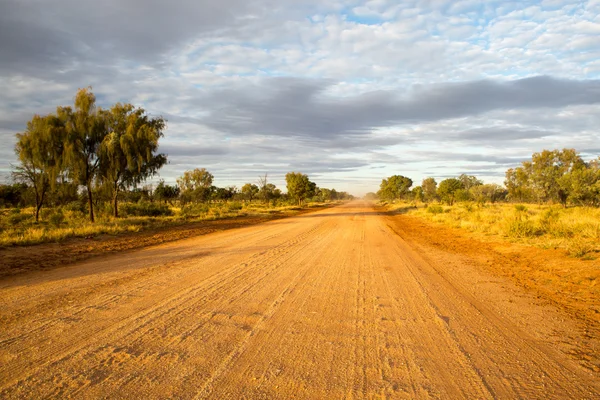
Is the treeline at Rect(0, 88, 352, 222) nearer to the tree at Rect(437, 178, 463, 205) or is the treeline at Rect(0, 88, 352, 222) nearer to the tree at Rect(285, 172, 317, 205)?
the tree at Rect(285, 172, 317, 205)

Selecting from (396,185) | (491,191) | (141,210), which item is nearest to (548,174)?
(491,191)

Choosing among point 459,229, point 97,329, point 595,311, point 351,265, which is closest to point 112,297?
point 97,329

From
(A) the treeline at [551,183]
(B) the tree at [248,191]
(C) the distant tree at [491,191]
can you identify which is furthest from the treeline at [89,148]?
(C) the distant tree at [491,191]

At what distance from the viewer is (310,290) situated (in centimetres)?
616

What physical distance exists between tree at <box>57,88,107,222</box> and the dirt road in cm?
1605

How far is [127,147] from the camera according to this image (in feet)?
73.7

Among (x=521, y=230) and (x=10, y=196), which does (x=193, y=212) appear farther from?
(x=10, y=196)

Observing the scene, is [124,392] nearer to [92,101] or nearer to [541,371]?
[541,371]

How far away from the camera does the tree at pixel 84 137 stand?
820 inches

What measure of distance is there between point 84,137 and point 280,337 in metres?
22.7

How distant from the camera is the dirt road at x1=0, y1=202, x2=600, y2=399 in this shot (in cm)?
305

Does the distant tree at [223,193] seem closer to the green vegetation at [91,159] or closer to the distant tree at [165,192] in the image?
the distant tree at [165,192]

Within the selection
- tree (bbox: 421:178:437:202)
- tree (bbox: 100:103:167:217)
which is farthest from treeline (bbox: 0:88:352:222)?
tree (bbox: 421:178:437:202)

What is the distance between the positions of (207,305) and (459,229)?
55.1 ft
